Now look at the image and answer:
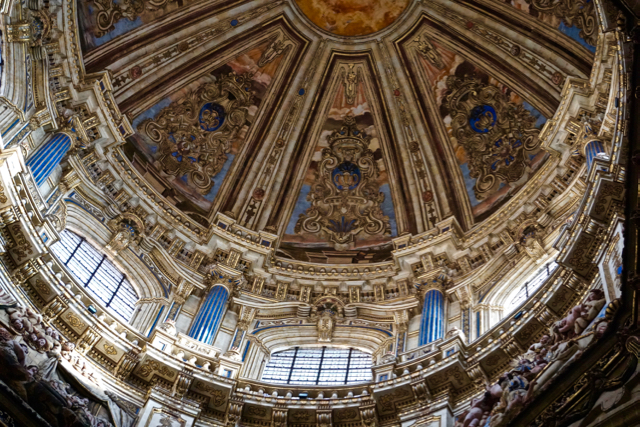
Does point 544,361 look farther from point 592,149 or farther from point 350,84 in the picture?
point 350,84

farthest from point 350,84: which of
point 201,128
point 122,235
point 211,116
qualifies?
point 122,235

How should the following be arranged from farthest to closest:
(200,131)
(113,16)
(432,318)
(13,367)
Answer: (200,131)
(113,16)
(432,318)
(13,367)

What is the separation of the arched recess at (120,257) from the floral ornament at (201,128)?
5.69 m

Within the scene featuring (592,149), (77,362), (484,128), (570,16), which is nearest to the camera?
(77,362)

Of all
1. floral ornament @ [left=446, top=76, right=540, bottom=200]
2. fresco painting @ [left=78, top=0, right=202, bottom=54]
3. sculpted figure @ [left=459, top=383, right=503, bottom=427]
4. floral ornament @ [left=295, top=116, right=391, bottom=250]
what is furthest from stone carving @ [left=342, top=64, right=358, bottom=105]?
sculpted figure @ [left=459, top=383, right=503, bottom=427]

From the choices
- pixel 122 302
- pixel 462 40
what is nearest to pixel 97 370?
pixel 122 302

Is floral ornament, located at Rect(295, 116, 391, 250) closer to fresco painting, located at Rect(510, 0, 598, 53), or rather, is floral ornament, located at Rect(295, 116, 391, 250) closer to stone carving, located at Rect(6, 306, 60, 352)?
fresco painting, located at Rect(510, 0, 598, 53)

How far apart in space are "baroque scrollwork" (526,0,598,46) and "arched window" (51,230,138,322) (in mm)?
17301

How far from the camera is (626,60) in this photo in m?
17.1

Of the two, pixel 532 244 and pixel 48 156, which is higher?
pixel 532 244

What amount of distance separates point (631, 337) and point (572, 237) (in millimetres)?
5467

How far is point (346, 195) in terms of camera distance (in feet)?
108

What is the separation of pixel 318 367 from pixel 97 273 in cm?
746

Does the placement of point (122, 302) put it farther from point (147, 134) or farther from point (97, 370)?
point (147, 134)
